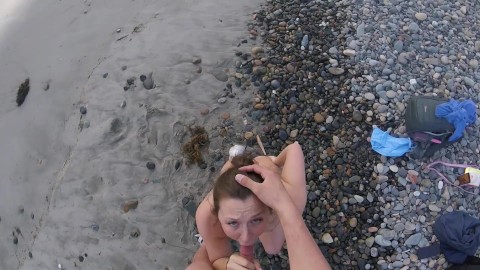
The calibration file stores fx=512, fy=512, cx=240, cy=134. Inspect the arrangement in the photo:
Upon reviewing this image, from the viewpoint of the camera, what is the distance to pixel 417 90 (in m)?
5.51

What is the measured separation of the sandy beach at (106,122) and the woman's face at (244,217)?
5.72 ft

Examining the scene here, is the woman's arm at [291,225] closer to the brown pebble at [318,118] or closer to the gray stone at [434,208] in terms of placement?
the gray stone at [434,208]

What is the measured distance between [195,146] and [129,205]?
92 centimetres

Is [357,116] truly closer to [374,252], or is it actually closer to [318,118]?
[318,118]

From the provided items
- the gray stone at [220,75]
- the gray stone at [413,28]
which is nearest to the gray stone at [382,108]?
the gray stone at [413,28]

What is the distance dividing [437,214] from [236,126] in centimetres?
223

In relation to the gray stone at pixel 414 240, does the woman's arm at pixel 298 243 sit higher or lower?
higher

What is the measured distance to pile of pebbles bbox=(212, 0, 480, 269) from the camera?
4965 millimetres

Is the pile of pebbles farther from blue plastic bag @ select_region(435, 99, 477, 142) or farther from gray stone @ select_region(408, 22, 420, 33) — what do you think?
blue plastic bag @ select_region(435, 99, 477, 142)

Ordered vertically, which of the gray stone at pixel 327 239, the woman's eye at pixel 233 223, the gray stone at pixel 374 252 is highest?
the woman's eye at pixel 233 223

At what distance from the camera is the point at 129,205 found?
5324 millimetres

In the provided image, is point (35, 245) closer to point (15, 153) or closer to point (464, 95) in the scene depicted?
point (15, 153)

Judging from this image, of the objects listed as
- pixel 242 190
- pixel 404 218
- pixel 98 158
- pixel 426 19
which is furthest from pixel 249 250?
pixel 426 19

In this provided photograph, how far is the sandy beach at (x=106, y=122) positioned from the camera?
5.30 meters
